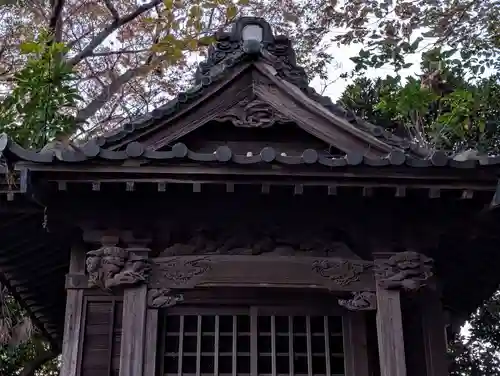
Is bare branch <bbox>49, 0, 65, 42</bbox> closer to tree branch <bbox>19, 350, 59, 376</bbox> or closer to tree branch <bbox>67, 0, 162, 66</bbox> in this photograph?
tree branch <bbox>67, 0, 162, 66</bbox>

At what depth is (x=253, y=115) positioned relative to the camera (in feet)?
25.6

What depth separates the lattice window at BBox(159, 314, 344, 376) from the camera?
22.5ft

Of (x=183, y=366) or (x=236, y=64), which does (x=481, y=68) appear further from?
(x=183, y=366)

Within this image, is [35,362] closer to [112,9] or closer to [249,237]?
[112,9]

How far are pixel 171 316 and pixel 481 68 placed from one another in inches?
383

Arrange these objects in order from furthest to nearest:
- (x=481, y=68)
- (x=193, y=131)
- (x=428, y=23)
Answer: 1. (x=481, y=68)
2. (x=428, y=23)
3. (x=193, y=131)

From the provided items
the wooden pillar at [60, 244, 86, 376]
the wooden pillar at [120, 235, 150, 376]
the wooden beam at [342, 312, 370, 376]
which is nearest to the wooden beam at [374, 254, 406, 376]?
the wooden beam at [342, 312, 370, 376]

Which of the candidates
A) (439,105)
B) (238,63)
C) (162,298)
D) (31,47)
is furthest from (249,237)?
(439,105)

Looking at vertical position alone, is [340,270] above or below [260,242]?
below

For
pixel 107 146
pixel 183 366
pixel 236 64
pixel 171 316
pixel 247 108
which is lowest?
pixel 183 366

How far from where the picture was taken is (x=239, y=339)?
23.1 feet

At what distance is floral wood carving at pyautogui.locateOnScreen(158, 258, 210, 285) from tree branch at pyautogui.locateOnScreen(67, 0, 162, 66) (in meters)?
9.71

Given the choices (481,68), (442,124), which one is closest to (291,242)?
(442,124)

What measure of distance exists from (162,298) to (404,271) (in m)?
2.44
